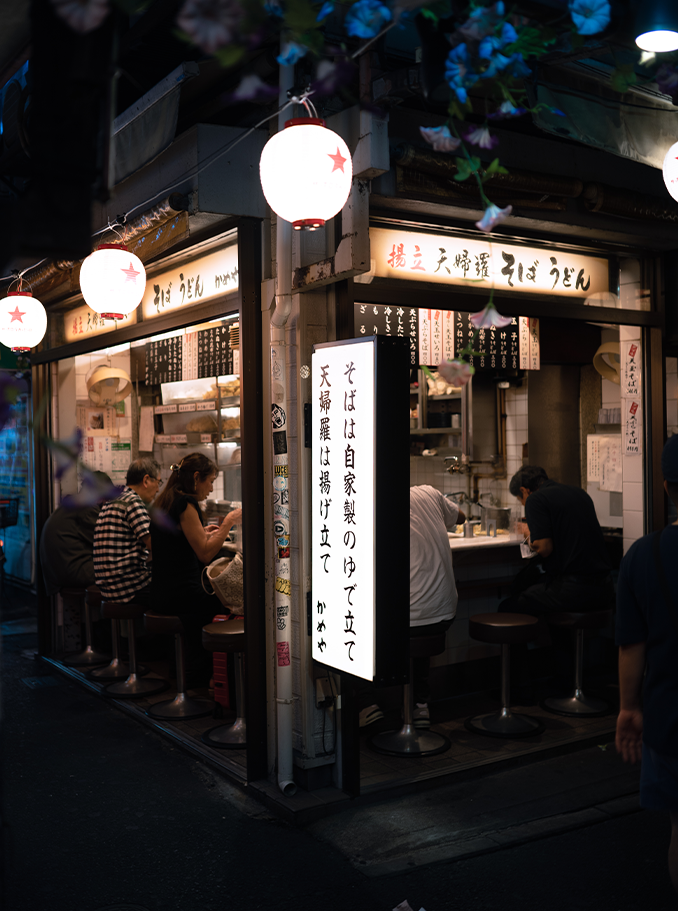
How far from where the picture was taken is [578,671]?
661cm

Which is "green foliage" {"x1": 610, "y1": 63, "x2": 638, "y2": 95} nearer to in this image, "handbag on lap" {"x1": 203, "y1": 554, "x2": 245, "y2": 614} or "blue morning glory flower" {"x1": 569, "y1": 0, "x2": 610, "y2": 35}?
"blue morning glory flower" {"x1": 569, "y1": 0, "x2": 610, "y2": 35}

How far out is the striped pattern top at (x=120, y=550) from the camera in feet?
23.6

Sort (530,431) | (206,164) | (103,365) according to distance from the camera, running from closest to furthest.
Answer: (206,164) < (530,431) < (103,365)

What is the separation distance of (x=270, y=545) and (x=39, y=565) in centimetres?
425

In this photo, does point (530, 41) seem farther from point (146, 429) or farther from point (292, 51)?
point (146, 429)

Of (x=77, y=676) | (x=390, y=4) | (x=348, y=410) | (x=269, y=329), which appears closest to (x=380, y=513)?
(x=348, y=410)

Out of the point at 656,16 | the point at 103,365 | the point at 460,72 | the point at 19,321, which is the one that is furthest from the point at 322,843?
the point at 103,365

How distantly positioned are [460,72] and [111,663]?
6965 millimetres

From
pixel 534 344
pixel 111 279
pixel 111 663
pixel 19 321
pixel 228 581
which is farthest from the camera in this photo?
pixel 111 663

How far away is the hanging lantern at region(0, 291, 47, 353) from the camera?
689 centimetres

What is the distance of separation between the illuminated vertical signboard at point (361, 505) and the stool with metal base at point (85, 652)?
4.15 meters

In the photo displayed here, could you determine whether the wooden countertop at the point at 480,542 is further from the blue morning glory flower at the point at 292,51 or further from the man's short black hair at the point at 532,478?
the blue morning glory flower at the point at 292,51

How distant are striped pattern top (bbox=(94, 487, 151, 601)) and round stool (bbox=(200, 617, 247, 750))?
1389 mm

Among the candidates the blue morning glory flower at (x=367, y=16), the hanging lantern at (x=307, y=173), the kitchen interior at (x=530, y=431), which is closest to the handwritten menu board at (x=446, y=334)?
the kitchen interior at (x=530, y=431)
